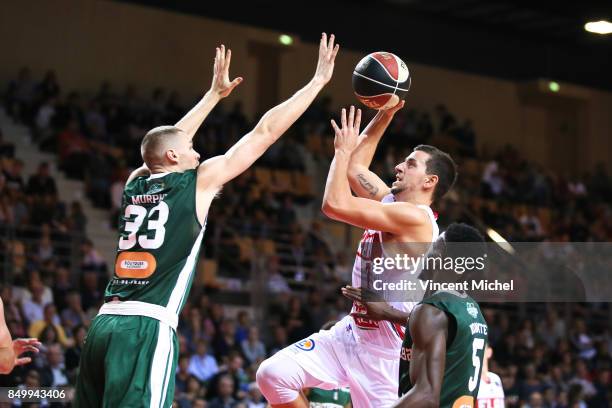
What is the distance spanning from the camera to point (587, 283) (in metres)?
20.1

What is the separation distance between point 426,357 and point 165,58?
18170 mm

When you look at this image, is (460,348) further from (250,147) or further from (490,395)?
(490,395)

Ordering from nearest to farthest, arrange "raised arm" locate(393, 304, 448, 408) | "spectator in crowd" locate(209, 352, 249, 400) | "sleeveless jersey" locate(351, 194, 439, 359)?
"raised arm" locate(393, 304, 448, 408) < "sleeveless jersey" locate(351, 194, 439, 359) < "spectator in crowd" locate(209, 352, 249, 400)

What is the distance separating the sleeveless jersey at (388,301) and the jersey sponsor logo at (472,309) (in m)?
1.62

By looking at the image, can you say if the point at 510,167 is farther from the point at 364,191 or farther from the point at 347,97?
the point at 364,191

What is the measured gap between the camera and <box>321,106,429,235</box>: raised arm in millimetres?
6836

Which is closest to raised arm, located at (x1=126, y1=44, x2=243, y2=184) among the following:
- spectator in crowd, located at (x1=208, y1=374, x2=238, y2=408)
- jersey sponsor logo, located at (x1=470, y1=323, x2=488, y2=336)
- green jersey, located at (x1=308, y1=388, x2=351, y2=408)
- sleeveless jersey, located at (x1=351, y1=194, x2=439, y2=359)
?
sleeveless jersey, located at (x1=351, y1=194, x2=439, y2=359)

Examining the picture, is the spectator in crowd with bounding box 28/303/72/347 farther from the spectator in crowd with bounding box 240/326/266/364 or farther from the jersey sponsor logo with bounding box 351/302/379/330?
the jersey sponsor logo with bounding box 351/302/379/330

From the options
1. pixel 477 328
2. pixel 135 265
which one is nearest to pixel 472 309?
pixel 477 328

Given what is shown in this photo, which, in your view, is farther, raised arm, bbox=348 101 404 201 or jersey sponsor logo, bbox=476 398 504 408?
jersey sponsor logo, bbox=476 398 504 408

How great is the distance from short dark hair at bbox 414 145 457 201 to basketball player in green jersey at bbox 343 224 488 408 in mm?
1701

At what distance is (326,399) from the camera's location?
10.3m

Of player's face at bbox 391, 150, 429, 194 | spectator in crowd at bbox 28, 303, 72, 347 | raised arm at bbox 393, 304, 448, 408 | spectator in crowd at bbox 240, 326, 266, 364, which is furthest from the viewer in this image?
spectator in crowd at bbox 240, 326, 266, 364

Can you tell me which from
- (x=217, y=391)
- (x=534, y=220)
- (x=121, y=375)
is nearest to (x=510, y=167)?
(x=534, y=220)
